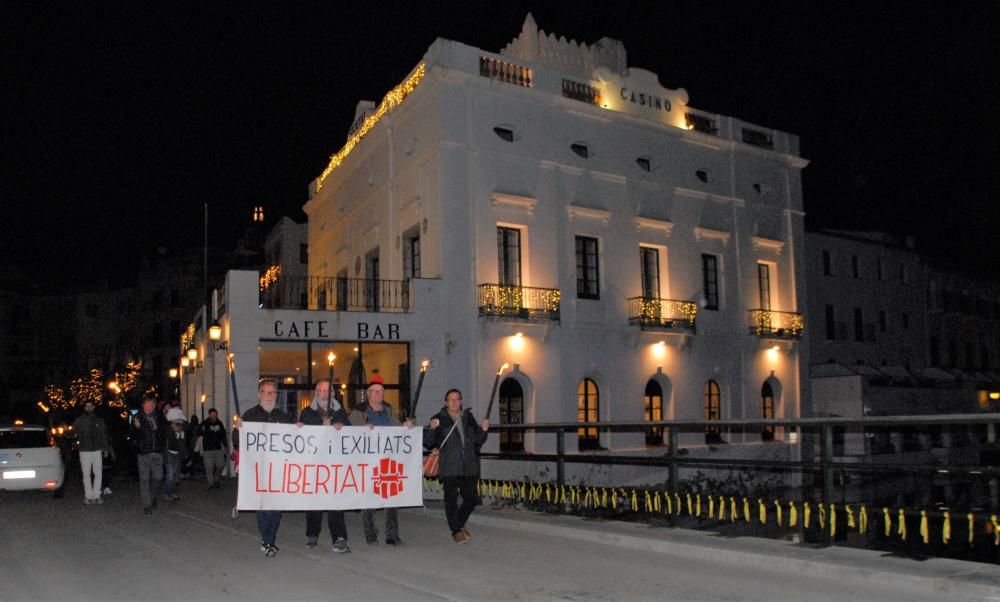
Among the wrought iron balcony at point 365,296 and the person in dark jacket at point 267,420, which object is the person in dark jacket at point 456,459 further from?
the wrought iron balcony at point 365,296

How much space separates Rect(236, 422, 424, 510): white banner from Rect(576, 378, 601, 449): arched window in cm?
1658

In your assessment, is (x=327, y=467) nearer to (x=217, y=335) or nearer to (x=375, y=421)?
(x=375, y=421)

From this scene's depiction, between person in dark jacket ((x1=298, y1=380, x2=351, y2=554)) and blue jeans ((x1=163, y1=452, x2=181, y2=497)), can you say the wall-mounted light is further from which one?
person in dark jacket ((x1=298, y1=380, x2=351, y2=554))

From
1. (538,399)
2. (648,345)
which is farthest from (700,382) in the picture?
(538,399)

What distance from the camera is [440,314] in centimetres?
2519

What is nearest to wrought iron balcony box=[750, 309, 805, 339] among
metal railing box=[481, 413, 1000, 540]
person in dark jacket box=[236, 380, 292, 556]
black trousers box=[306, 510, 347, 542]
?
metal railing box=[481, 413, 1000, 540]

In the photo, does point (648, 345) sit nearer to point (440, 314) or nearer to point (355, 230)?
Result: point (440, 314)

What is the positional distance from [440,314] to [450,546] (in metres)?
14.5

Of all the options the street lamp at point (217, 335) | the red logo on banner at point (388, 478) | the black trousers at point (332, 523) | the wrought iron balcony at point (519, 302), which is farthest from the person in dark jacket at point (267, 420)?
the wrought iron balcony at point (519, 302)

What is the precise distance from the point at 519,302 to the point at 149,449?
41.8 feet

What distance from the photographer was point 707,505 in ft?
42.1

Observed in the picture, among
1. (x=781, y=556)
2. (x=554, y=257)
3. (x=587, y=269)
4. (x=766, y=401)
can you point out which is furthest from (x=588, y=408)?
(x=781, y=556)

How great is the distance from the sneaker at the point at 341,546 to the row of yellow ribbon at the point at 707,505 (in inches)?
99.5

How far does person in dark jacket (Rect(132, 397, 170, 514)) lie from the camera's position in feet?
49.7
